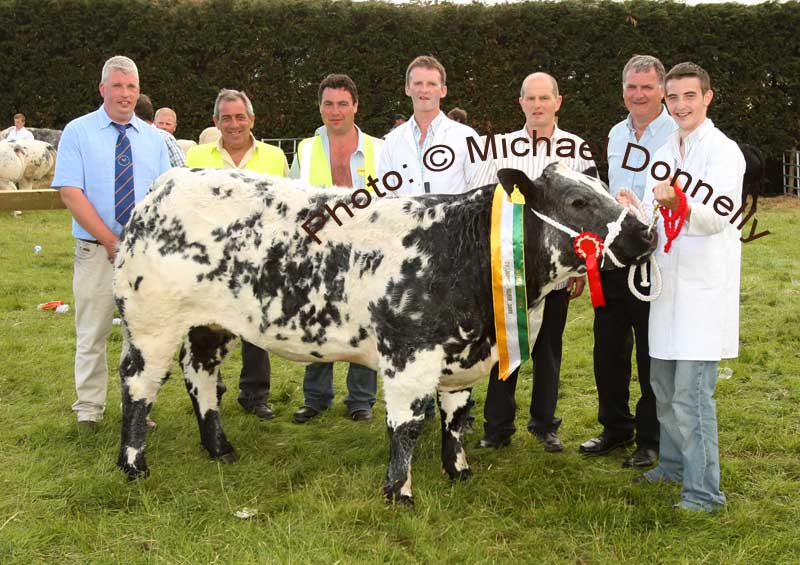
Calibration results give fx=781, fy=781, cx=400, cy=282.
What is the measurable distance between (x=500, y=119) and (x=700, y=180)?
15.6 meters

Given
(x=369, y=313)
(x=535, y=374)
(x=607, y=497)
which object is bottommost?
(x=607, y=497)

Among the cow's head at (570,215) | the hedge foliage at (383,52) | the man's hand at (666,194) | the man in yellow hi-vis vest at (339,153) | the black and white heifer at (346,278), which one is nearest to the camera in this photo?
the man's hand at (666,194)

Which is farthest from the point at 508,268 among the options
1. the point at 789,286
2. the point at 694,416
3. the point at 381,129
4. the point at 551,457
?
the point at 381,129

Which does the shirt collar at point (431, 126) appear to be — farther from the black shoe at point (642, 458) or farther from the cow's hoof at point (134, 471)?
the cow's hoof at point (134, 471)

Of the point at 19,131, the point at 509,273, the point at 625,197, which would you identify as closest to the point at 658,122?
the point at 625,197

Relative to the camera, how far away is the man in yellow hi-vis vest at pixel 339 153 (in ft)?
19.4

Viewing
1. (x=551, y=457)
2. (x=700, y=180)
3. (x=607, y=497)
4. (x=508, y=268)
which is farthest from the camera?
(x=551, y=457)

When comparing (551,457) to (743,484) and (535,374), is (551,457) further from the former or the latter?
(743,484)

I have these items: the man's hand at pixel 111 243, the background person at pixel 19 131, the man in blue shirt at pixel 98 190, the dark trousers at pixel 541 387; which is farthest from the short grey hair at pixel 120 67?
the background person at pixel 19 131

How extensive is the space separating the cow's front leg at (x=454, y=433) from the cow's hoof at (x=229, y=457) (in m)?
1.45

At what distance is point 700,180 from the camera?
Result: 4113 mm

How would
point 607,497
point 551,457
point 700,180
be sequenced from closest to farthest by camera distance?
point 700,180
point 607,497
point 551,457

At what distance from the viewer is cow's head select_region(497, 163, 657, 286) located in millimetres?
4195

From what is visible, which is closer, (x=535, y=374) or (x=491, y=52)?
(x=535, y=374)
